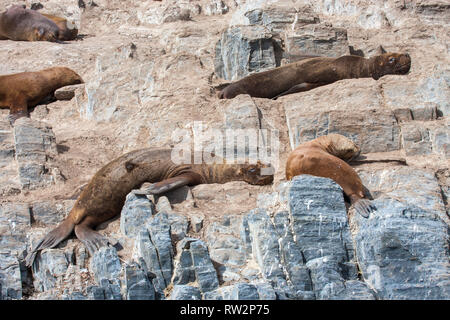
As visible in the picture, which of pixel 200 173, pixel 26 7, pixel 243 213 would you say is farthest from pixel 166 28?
pixel 243 213

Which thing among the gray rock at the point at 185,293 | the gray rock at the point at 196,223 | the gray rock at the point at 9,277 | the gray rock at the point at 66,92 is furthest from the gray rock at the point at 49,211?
the gray rock at the point at 66,92

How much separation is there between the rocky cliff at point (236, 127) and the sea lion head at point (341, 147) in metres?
0.17

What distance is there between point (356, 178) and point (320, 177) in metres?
0.50

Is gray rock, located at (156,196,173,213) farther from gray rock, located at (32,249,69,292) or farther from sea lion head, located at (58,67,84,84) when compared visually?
sea lion head, located at (58,67,84,84)

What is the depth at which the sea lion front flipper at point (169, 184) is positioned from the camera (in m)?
10.8

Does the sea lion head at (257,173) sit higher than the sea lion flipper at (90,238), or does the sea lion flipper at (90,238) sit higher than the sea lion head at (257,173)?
the sea lion head at (257,173)

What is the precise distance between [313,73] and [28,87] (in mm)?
4733

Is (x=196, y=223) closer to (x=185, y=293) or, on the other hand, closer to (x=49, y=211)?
(x=185, y=293)

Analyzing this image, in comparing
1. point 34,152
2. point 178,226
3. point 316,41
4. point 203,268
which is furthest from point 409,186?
point 316,41

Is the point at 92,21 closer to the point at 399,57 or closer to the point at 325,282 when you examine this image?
the point at 399,57

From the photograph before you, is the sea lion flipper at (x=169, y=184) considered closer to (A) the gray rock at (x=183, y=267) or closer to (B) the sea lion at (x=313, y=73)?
(A) the gray rock at (x=183, y=267)

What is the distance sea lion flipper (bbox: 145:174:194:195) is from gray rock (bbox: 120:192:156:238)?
0.36m

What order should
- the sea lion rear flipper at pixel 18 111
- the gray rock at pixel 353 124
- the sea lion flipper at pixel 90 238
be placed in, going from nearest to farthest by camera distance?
the sea lion flipper at pixel 90 238, the gray rock at pixel 353 124, the sea lion rear flipper at pixel 18 111

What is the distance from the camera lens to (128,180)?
Answer: 1125 cm
